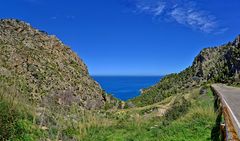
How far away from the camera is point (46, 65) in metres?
35.9

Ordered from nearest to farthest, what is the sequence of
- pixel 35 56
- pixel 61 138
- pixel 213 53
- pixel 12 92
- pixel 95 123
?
pixel 12 92
pixel 61 138
pixel 95 123
pixel 35 56
pixel 213 53

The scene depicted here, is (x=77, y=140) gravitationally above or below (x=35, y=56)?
below

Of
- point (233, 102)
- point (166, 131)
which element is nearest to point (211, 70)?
point (233, 102)

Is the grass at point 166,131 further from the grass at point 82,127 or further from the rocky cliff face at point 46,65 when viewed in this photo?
the rocky cliff face at point 46,65

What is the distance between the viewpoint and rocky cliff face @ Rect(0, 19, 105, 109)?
108 feet

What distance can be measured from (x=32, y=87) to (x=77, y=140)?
1892 cm

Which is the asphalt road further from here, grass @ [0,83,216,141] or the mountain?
the mountain

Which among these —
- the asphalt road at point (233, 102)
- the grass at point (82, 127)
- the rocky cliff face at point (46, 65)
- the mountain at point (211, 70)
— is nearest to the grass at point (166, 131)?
the grass at point (82, 127)

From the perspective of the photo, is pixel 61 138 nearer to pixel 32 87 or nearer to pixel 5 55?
pixel 32 87

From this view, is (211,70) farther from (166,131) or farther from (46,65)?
(166,131)

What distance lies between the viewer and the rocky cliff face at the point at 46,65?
33062 millimetres

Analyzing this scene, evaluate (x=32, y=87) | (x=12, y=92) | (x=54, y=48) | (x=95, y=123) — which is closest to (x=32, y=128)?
(x=12, y=92)

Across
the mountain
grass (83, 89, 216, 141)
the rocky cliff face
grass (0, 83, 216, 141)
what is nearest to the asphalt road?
grass (83, 89, 216, 141)

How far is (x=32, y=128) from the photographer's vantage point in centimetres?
1165
